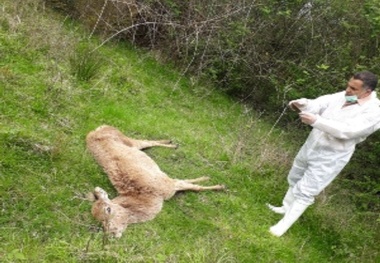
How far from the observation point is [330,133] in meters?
5.03

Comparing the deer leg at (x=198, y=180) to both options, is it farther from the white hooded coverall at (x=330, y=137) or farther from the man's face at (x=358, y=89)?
the man's face at (x=358, y=89)

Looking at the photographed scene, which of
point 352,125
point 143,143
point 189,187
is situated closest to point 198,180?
point 189,187

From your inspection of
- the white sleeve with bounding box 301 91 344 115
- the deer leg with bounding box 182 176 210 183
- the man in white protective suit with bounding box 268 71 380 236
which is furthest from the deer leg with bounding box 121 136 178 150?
the white sleeve with bounding box 301 91 344 115

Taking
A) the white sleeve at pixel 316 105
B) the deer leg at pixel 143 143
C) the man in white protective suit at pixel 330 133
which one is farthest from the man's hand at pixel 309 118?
the deer leg at pixel 143 143

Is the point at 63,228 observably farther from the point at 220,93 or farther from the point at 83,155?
the point at 220,93

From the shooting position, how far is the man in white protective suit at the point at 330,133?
16.5 ft

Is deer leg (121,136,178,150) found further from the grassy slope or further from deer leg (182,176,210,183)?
deer leg (182,176,210,183)

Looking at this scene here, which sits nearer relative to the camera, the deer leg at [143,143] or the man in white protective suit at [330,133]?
the man in white protective suit at [330,133]

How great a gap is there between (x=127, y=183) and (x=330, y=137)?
2.56 meters

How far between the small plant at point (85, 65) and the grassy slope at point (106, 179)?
13 cm

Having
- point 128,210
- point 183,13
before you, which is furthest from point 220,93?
point 128,210

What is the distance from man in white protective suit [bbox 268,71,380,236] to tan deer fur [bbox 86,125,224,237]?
1.16 meters

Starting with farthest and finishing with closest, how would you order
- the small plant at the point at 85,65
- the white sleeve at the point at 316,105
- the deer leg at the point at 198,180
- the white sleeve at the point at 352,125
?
the small plant at the point at 85,65 < the deer leg at the point at 198,180 < the white sleeve at the point at 316,105 < the white sleeve at the point at 352,125

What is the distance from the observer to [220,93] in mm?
9945
